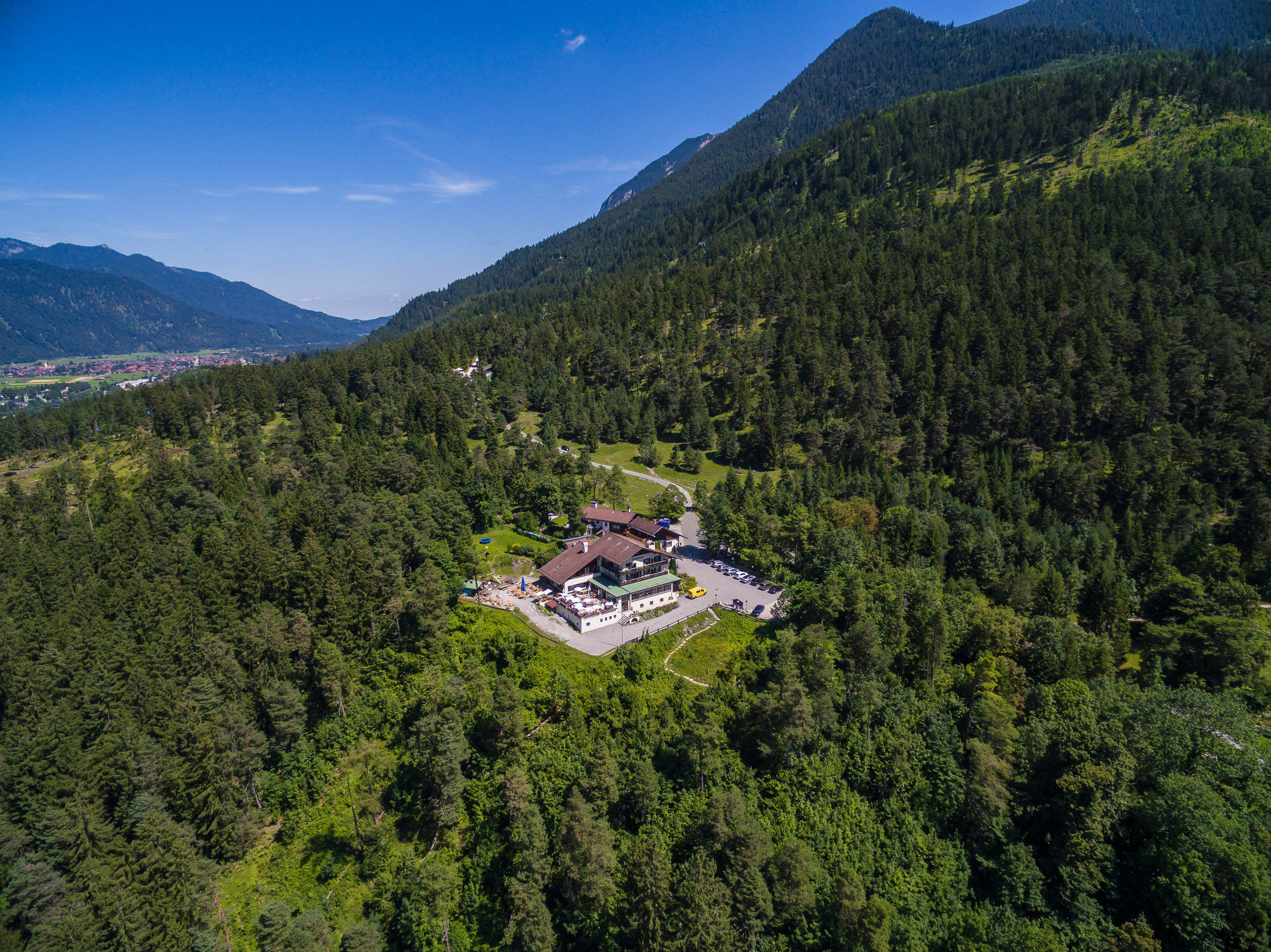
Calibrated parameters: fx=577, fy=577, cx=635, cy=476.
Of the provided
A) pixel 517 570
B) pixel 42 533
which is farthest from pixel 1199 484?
pixel 42 533

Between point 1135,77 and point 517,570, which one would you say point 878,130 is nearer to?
point 1135,77

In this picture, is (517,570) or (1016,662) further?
(517,570)

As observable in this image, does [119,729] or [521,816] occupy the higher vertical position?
[119,729]

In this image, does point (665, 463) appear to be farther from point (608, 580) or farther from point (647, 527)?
point (608, 580)

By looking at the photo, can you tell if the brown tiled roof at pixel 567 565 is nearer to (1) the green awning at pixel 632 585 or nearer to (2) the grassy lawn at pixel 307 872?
(1) the green awning at pixel 632 585

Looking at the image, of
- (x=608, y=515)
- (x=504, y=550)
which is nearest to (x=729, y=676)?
(x=608, y=515)

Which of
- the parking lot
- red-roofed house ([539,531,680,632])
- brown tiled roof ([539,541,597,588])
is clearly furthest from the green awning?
the parking lot

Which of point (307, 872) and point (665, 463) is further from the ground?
point (665, 463)
